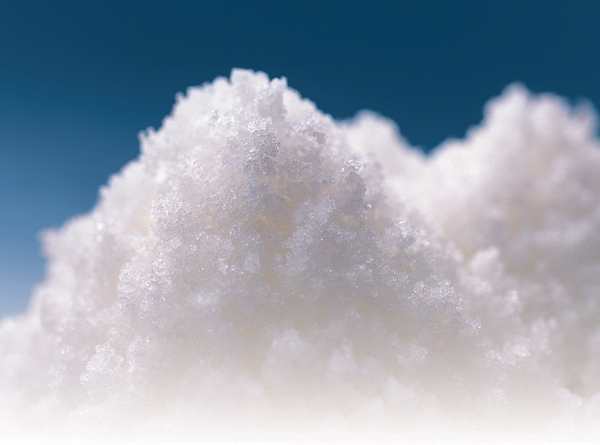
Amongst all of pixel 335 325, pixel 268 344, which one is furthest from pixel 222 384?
pixel 335 325

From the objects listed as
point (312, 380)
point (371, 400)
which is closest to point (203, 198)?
point (312, 380)

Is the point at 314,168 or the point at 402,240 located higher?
the point at 314,168

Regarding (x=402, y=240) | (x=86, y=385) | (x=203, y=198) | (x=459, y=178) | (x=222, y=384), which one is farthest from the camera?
(x=459, y=178)

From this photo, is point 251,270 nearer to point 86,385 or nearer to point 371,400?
point 371,400

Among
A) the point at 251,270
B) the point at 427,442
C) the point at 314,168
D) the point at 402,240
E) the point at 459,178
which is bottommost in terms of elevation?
the point at 427,442

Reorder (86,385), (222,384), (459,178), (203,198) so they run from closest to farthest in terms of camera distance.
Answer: (222,384)
(86,385)
(203,198)
(459,178)

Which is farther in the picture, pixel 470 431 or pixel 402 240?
Result: pixel 402 240

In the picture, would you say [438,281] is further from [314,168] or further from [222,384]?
[222,384]
